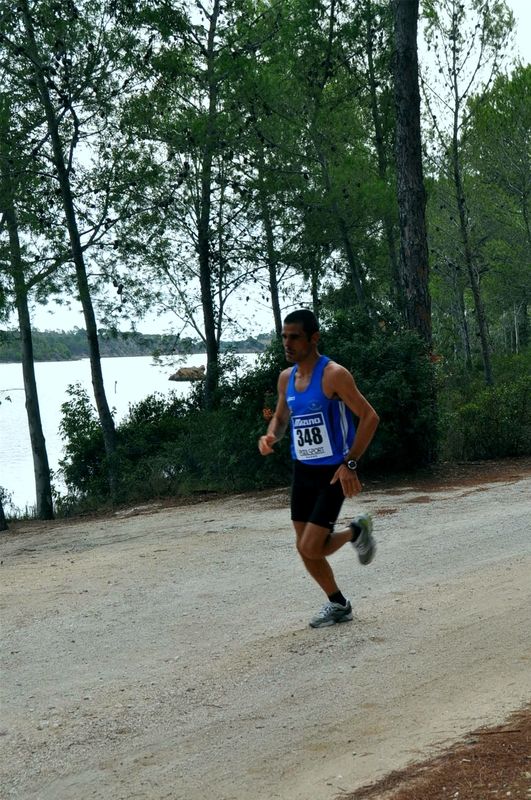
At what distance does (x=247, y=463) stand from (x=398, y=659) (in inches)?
357

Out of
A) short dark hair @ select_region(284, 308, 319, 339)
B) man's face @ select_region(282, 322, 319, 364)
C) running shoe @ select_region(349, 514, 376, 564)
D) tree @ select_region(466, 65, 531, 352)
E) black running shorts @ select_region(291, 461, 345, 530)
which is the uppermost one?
tree @ select_region(466, 65, 531, 352)

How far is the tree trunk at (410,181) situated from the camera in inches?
597

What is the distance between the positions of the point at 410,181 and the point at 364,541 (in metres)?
10.4

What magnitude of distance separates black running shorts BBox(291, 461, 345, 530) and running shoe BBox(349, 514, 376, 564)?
0.97 feet

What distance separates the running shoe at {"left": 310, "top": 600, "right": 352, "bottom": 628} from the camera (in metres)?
6.18

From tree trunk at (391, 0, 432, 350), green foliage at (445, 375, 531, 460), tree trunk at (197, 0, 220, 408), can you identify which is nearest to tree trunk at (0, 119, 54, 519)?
tree trunk at (197, 0, 220, 408)

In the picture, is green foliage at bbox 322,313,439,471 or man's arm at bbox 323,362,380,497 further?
green foliage at bbox 322,313,439,471

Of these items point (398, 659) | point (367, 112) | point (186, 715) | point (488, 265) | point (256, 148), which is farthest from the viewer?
point (488, 265)

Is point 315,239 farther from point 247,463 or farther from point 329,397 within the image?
point 329,397

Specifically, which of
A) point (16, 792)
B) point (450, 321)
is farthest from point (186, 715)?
point (450, 321)

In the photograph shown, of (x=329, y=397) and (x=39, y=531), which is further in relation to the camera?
(x=39, y=531)

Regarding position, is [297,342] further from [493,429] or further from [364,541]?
[493,429]

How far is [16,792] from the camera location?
163 inches

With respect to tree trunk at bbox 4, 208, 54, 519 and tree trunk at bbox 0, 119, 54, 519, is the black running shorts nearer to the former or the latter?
tree trunk at bbox 0, 119, 54, 519
